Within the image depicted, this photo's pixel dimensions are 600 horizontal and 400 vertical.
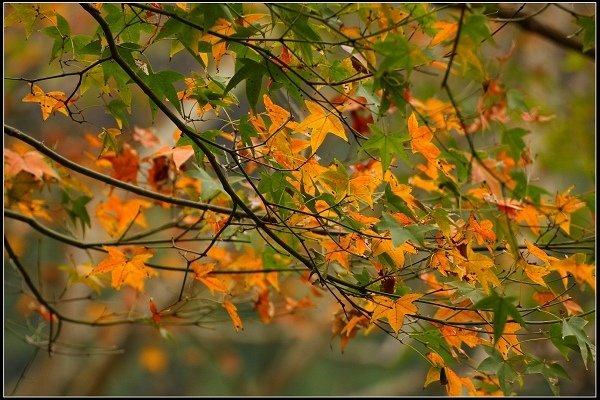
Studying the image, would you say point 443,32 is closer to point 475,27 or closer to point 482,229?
point 475,27

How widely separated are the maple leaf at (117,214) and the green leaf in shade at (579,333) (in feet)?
2.89

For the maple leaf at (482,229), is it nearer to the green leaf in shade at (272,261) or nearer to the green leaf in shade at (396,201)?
the green leaf in shade at (396,201)

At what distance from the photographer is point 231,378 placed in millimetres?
4836

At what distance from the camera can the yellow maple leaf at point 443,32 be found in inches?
32.0

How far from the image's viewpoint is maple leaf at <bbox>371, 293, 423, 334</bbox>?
95 centimetres

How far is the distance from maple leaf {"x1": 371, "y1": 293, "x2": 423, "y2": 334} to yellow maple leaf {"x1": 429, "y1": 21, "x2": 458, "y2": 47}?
1.15ft

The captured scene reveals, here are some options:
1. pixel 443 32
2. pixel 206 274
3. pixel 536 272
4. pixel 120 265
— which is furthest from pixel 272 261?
pixel 443 32

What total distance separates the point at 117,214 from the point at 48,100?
458 mm

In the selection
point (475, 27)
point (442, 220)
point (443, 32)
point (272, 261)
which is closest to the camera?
point (475, 27)

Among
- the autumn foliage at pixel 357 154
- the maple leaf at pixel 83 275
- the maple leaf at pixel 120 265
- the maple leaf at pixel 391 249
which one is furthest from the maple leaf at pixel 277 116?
the maple leaf at pixel 83 275

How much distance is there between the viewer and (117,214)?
1.46 m

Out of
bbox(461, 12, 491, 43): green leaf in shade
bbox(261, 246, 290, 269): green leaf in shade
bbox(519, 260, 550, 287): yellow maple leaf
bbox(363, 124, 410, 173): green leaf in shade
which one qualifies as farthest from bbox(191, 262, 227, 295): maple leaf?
bbox(461, 12, 491, 43): green leaf in shade

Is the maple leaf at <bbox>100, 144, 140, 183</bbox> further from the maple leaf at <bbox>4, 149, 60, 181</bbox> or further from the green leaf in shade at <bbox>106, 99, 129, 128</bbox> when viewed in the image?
the green leaf in shade at <bbox>106, 99, 129, 128</bbox>

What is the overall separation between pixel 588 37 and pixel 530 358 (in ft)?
1.53
